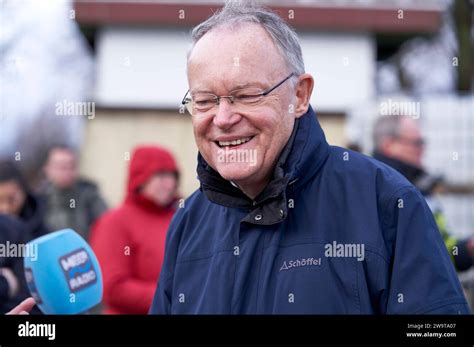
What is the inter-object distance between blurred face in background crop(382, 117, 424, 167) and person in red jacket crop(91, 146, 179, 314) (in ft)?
3.28

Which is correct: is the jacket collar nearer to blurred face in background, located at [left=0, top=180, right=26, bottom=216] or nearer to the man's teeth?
the man's teeth

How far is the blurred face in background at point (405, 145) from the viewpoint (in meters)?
4.07

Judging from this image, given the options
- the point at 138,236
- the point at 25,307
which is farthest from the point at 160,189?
the point at 25,307

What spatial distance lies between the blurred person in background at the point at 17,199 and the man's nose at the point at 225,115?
2.46 metres

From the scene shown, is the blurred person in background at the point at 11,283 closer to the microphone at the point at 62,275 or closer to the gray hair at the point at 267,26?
the microphone at the point at 62,275

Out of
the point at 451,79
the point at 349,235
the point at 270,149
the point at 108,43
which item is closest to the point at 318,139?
the point at 270,149

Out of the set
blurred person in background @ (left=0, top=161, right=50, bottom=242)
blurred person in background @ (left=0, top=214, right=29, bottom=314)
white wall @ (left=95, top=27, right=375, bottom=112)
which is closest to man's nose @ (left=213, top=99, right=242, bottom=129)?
blurred person in background @ (left=0, top=214, right=29, bottom=314)

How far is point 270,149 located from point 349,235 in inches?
10.3

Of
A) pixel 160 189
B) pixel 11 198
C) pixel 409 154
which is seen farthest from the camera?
pixel 11 198

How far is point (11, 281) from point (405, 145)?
79.9 inches

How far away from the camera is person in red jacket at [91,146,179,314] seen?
11.9 ft

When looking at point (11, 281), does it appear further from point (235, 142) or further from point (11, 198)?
point (11, 198)

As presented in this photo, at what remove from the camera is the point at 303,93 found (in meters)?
2.08

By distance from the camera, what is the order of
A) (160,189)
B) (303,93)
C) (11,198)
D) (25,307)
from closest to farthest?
(303,93) < (25,307) < (160,189) < (11,198)
